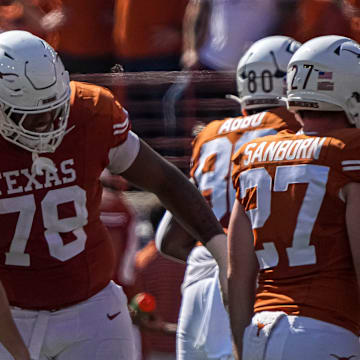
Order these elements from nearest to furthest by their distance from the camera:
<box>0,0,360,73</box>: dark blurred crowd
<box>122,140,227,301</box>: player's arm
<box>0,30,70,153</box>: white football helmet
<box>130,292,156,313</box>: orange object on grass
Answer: <box>0,30,70,153</box>: white football helmet, <box>122,140,227,301</box>: player's arm, <box>130,292,156,313</box>: orange object on grass, <box>0,0,360,73</box>: dark blurred crowd

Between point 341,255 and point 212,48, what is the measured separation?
12.6 ft

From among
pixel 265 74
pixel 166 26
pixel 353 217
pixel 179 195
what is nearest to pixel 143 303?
pixel 265 74

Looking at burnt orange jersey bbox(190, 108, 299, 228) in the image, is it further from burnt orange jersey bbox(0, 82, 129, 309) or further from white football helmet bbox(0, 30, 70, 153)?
white football helmet bbox(0, 30, 70, 153)

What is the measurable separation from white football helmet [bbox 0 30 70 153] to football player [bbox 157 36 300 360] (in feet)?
4.31

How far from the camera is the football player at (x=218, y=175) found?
213 inches

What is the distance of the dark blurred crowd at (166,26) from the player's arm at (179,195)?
10.0 ft

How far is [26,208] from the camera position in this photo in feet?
14.0

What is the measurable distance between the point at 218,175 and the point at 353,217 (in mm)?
1570

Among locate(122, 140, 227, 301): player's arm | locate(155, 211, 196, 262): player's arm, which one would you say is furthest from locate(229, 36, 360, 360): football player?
locate(155, 211, 196, 262): player's arm

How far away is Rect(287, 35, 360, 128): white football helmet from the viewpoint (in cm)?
426

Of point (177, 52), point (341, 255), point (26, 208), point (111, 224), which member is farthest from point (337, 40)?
point (177, 52)

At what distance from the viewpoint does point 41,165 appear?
14.0 ft

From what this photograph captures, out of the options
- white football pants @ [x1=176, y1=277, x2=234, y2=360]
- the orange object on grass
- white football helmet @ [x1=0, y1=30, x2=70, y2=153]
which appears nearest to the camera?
white football helmet @ [x1=0, y1=30, x2=70, y2=153]

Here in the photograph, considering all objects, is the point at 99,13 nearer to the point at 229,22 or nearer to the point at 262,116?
the point at 229,22
